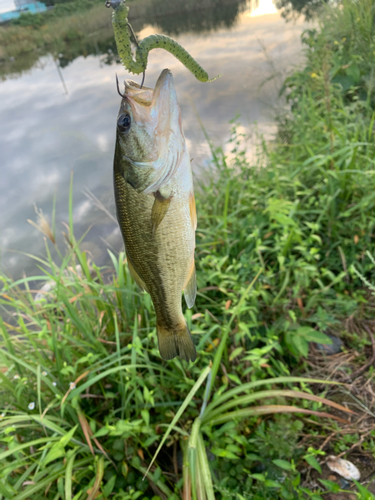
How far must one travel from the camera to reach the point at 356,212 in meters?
2.49

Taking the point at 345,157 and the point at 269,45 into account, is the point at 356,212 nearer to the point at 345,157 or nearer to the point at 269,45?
the point at 345,157

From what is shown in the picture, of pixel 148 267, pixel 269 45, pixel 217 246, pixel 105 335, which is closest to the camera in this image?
pixel 148 267

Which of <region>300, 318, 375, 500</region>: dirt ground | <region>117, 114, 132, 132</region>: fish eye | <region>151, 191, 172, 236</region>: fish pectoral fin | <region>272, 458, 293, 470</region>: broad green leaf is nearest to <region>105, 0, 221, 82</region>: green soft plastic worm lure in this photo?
<region>117, 114, 132, 132</region>: fish eye

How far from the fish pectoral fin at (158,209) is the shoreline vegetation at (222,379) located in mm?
972

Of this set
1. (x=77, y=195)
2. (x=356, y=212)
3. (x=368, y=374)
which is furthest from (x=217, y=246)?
(x=77, y=195)

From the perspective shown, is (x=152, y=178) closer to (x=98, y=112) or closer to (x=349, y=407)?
(x=349, y=407)

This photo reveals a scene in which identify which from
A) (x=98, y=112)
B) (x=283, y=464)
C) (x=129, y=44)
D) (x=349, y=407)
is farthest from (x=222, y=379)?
(x=98, y=112)

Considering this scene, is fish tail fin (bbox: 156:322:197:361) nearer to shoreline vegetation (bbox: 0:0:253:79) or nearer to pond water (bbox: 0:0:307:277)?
pond water (bbox: 0:0:307:277)

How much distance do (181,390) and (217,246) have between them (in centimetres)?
127

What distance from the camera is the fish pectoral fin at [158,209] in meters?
0.89

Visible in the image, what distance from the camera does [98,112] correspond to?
241 inches

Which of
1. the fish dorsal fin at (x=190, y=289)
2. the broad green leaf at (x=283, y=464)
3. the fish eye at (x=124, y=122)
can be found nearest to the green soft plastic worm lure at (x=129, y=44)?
the fish eye at (x=124, y=122)

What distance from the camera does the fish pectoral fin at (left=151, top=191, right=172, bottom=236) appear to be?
0.89 metres

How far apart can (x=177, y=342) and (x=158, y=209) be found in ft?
1.64
